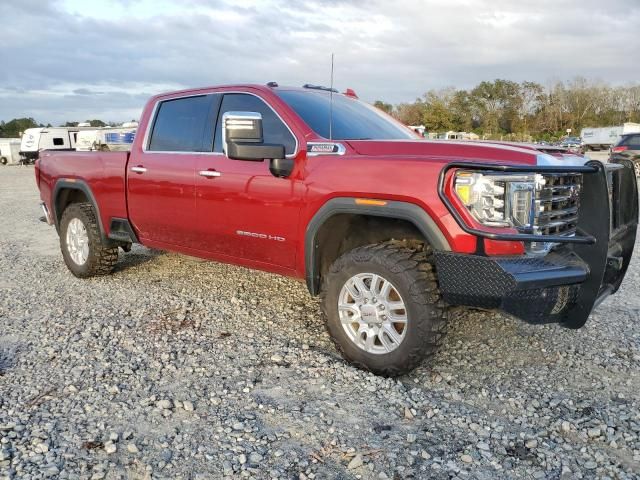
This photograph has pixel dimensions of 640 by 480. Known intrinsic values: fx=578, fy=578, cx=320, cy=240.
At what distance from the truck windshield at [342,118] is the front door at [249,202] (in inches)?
8.0

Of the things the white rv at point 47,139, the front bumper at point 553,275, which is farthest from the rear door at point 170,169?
the white rv at point 47,139

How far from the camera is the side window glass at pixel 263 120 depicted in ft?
14.0

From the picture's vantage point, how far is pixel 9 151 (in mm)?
43969

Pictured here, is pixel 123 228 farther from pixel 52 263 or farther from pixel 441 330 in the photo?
pixel 441 330

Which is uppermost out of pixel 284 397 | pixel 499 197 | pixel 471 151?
pixel 471 151

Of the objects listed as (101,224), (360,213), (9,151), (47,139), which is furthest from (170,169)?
(9,151)

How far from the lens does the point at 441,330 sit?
3.49m

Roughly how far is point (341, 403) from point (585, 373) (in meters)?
1.74

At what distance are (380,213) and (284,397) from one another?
4.12 feet

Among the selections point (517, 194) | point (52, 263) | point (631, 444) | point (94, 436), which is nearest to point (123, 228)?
point (52, 263)

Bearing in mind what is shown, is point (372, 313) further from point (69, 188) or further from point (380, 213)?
point (69, 188)

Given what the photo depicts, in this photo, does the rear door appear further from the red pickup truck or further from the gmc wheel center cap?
the gmc wheel center cap

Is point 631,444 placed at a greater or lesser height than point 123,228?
lesser

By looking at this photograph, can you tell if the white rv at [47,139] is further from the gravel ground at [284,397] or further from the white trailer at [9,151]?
the gravel ground at [284,397]
